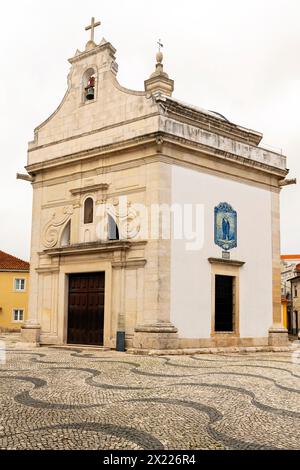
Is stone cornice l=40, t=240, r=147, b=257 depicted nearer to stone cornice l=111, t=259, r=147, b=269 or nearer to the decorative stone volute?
stone cornice l=111, t=259, r=147, b=269

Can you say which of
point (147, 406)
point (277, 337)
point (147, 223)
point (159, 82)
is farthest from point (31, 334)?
point (147, 406)

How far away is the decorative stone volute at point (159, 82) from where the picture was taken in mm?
21672

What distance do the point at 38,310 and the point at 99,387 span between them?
36.0ft

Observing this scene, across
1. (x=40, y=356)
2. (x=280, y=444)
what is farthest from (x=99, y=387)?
(x=40, y=356)

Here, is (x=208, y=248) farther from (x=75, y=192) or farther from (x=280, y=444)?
(x=280, y=444)

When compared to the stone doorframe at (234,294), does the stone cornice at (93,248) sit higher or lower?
higher

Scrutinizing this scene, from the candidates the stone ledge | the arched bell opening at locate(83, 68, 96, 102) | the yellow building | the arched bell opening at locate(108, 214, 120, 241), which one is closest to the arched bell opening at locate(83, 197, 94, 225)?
the arched bell opening at locate(108, 214, 120, 241)

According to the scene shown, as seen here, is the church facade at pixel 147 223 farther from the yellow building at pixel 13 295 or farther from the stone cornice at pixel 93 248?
the yellow building at pixel 13 295

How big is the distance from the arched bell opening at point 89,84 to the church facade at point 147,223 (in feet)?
0.14

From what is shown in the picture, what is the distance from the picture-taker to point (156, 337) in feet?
52.9

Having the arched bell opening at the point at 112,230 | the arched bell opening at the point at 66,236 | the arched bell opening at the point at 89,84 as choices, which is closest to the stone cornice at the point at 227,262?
the arched bell opening at the point at 112,230

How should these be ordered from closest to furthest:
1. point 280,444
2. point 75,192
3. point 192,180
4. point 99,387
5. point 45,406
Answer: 1. point 280,444
2. point 45,406
3. point 99,387
4. point 192,180
5. point 75,192

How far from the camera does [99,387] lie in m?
9.38

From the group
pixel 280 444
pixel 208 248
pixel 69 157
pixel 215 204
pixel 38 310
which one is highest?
pixel 69 157
